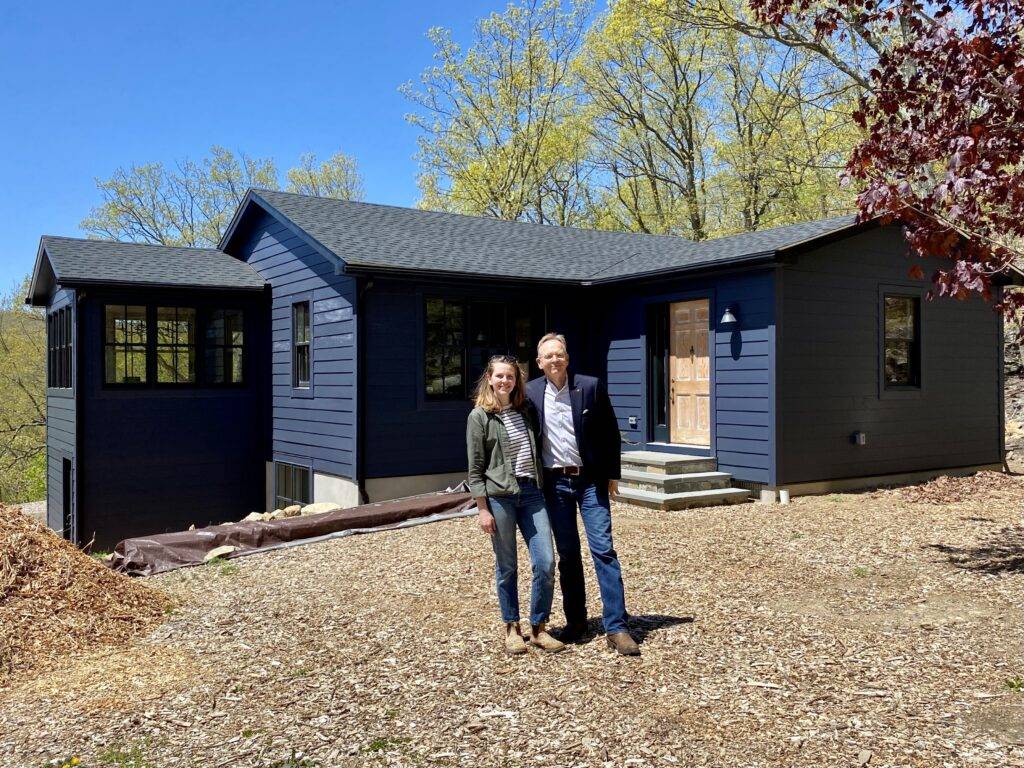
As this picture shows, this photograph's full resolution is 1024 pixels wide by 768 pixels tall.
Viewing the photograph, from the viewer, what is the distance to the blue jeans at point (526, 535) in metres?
4.59

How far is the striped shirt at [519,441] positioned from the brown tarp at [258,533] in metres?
4.81

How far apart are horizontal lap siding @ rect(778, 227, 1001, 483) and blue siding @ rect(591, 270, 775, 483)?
8.5 inches

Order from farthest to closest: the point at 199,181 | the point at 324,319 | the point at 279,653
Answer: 1. the point at 199,181
2. the point at 324,319
3. the point at 279,653

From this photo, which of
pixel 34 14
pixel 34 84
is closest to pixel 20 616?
pixel 34 14

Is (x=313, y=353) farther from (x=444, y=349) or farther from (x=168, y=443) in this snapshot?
(x=168, y=443)

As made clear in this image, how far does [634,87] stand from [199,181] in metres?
18.7

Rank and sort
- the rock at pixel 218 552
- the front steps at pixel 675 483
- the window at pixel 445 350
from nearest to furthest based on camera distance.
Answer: the rock at pixel 218 552, the front steps at pixel 675 483, the window at pixel 445 350

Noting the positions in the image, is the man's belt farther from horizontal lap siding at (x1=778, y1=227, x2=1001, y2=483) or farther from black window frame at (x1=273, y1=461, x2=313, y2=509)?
black window frame at (x1=273, y1=461, x2=313, y2=509)

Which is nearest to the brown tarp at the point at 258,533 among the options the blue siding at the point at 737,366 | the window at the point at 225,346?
the blue siding at the point at 737,366

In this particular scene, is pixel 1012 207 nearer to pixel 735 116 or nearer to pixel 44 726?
pixel 44 726

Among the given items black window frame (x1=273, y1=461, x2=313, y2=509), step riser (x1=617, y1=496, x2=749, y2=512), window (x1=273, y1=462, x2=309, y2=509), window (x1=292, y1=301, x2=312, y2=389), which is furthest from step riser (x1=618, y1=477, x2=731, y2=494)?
window (x1=292, y1=301, x2=312, y2=389)

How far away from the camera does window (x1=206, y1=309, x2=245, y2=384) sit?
13.6 m

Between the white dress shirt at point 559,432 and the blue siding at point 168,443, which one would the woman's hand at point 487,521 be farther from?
the blue siding at point 168,443

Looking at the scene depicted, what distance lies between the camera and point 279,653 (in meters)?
4.97
